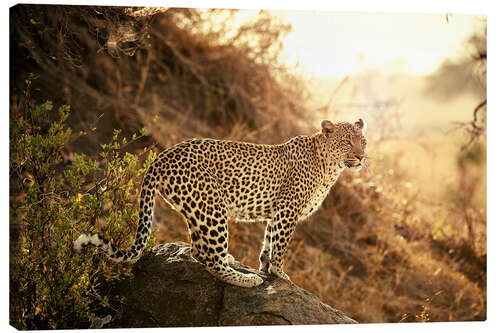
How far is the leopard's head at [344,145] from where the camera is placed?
21.6 ft

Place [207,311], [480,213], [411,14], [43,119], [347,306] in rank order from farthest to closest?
[480,213]
[347,306]
[411,14]
[43,119]
[207,311]

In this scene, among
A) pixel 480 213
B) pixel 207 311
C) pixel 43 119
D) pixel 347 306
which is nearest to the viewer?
pixel 207 311

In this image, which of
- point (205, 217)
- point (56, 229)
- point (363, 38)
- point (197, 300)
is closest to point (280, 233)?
point (205, 217)

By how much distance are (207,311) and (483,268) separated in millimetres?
6936

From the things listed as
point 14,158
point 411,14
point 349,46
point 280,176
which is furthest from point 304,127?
point 14,158

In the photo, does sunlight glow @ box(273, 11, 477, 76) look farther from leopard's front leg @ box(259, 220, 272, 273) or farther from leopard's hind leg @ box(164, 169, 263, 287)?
leopard's hind leg @ box(164, 169, 263, 287)

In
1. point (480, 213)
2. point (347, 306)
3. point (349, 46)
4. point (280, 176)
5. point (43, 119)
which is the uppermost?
point (349, 46)

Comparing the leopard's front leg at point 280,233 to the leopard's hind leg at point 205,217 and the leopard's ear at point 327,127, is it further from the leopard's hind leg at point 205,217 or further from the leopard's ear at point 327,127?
the leopard's ear at point 327,127

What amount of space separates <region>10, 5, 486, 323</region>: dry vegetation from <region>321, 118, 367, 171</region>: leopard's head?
3.77 m

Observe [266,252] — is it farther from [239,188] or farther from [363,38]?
[363,38]

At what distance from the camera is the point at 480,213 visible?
11.1 meters

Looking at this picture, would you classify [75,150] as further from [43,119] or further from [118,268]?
[118,268]

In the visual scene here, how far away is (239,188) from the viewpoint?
6.07m

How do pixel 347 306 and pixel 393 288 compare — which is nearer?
pixel 347 306
